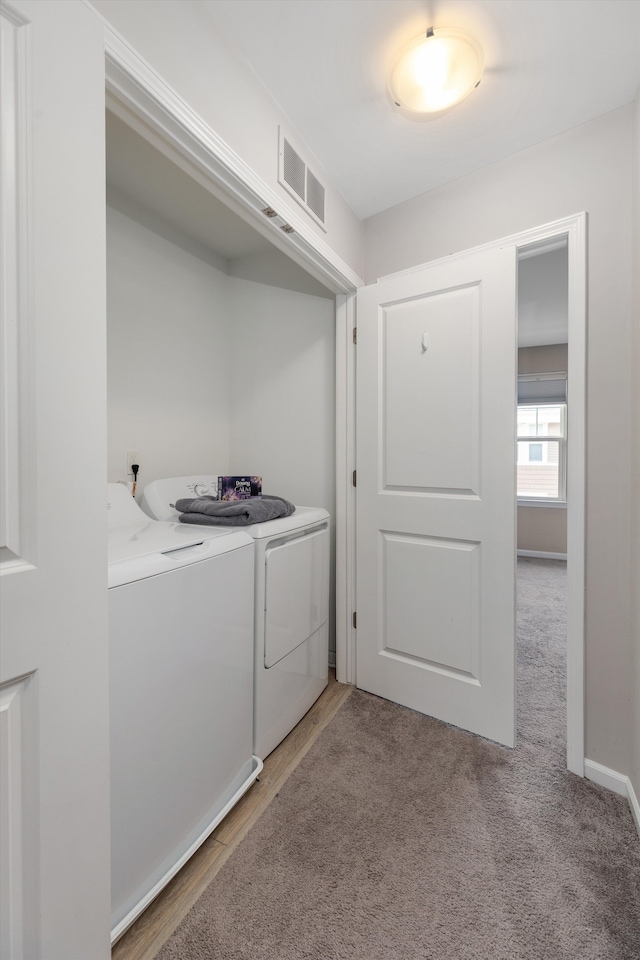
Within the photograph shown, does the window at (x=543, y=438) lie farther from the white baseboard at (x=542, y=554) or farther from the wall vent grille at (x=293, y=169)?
the wall vent grille at (x=293, y=169)

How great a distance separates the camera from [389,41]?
4.06ft

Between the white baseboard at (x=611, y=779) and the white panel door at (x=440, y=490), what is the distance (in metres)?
0.27

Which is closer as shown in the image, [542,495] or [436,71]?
[436,71]

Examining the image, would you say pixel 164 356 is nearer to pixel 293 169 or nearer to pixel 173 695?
pixel 293 169

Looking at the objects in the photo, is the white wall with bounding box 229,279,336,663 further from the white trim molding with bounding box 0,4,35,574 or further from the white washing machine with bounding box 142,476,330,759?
the white trim molding with bounding box 0,4,35,574

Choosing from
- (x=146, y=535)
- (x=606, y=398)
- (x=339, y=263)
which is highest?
(x=339, y=263)

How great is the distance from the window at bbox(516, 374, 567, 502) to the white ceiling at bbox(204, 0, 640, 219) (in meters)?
3.69

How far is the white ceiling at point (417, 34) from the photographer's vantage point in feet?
3.79

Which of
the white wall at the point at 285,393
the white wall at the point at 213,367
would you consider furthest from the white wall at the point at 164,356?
the white wall at the point at 285,393

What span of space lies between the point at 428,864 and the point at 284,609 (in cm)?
87

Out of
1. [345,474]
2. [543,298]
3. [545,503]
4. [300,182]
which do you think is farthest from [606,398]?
[545,503]

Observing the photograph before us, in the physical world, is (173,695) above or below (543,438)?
below

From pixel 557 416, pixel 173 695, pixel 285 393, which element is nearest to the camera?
pixel 173 695

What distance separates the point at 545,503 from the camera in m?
4.92
